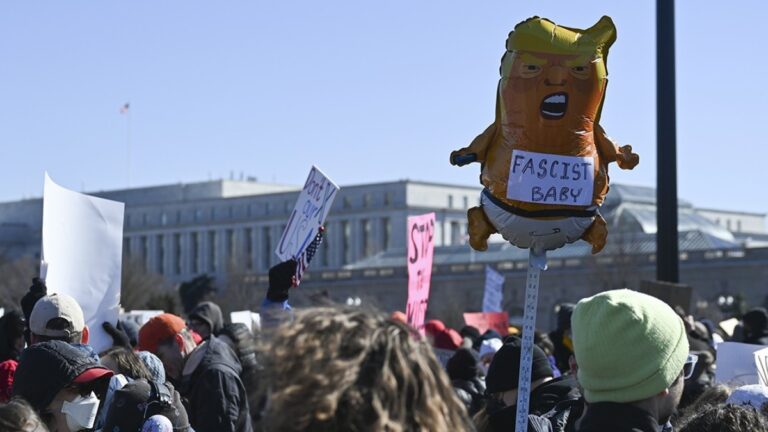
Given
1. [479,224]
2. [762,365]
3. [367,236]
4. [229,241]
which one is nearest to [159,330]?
[479,224]

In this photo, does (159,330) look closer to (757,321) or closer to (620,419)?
(620,419)

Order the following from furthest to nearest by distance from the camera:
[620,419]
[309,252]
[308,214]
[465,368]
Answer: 1. [465,368]
2. [308,214]
3. [309,252]
4. [620,419]

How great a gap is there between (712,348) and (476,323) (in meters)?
5.51

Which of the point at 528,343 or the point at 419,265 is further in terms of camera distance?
the point at 419,265

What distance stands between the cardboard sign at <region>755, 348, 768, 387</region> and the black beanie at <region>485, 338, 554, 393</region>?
1.34 m

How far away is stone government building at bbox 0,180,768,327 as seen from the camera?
265ft

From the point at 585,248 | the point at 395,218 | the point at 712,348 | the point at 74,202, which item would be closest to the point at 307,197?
the point at 74,202

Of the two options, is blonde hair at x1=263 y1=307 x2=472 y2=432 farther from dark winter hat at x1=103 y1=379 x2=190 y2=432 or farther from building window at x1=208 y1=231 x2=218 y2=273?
building window at x1=208 y1=231 x2=218 y2=273

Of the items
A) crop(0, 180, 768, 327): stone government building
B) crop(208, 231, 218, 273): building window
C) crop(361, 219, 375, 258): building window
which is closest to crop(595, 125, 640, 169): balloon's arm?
crop(0, 180, 768, 327): stone government building

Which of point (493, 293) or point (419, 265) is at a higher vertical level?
point (419, 265)

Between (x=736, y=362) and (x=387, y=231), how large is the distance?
386ft

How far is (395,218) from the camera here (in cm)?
12431

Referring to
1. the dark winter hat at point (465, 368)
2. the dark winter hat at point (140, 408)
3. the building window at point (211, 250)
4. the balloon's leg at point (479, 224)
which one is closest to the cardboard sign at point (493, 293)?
the dark winter hat at point (465, 368)

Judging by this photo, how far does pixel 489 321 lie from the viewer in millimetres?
17656
